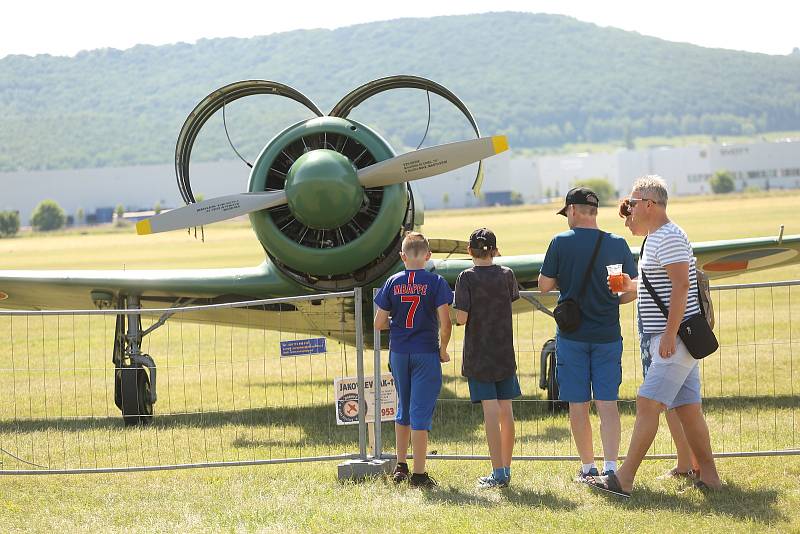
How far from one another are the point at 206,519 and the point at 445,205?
136m

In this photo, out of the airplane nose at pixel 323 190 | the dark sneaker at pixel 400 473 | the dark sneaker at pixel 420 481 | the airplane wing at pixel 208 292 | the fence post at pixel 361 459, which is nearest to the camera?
the dark sneaker at pixel 420 481

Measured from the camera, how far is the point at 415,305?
6.29 m

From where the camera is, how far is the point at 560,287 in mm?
6191

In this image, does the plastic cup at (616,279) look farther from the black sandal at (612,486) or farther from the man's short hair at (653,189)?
the black sandal at (612,486)

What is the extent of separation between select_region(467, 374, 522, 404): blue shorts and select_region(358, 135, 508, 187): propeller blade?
332 cm

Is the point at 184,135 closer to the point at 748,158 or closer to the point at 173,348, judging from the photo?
the point at 173,348

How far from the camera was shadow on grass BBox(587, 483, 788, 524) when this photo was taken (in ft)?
18.3

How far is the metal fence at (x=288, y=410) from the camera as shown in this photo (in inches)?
297

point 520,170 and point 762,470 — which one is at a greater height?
point 520,170

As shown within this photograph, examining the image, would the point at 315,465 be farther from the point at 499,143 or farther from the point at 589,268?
the point at 499,143

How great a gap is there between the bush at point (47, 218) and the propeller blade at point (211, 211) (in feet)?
347

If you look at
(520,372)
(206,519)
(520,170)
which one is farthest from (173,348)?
(520,170)

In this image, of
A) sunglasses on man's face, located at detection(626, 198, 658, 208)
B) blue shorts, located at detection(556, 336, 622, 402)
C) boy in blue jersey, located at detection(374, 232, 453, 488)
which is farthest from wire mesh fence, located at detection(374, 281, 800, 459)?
sunglasses on man's face, located at detection(626, 198, 658, 208)

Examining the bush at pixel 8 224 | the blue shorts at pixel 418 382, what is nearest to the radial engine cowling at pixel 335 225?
the blue shorts at pixel 418 382
